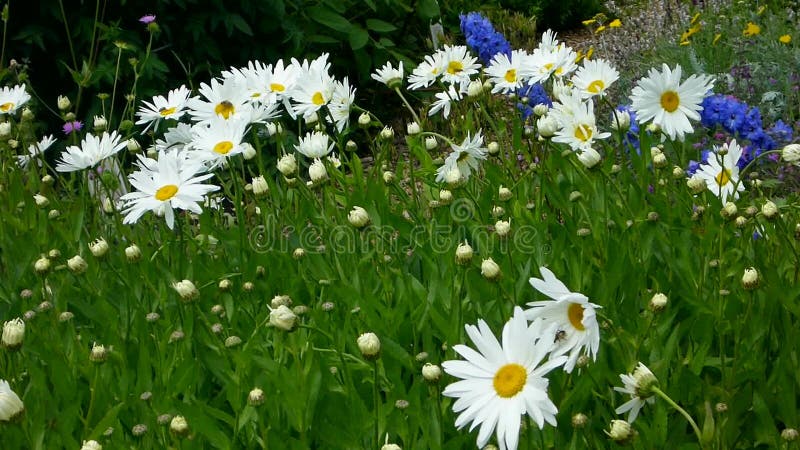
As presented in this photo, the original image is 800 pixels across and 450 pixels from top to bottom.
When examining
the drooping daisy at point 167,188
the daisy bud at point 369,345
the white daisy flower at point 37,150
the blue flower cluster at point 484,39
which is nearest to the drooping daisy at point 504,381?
the daisy bud at point 369,345

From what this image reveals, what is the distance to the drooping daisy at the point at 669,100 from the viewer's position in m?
2.27

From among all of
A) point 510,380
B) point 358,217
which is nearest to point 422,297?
point 358,217

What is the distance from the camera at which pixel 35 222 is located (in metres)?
2.74

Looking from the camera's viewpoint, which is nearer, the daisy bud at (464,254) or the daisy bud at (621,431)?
the daisy bud at (621,431)

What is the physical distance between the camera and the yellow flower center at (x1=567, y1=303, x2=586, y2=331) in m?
1.46

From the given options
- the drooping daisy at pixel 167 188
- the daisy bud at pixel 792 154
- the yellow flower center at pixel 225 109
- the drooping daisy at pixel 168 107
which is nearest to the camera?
the daisy bud at pixel 792 154

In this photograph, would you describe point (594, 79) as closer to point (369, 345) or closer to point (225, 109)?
point (225, 109)

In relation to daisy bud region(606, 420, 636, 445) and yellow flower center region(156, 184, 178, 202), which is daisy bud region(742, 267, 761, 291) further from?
yellow flower center region(156, 184, 178, 202)

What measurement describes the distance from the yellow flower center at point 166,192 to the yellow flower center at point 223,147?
6.9 inches

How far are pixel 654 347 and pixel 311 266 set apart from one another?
0.87 meters

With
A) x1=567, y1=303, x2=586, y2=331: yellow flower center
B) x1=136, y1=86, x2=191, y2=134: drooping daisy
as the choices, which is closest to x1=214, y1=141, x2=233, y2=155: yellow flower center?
x1=136, y1=86, x2=191, y2=134: drooping daisy

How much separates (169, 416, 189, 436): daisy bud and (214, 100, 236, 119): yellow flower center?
1199 millimetres

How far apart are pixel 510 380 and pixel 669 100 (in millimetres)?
1192

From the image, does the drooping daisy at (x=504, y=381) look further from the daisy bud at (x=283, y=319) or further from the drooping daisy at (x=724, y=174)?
the drooping daisy at (x=724, y=174)
